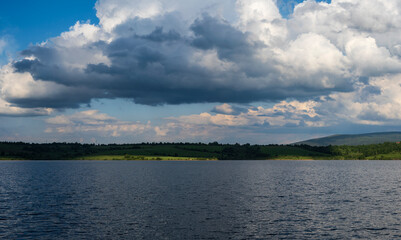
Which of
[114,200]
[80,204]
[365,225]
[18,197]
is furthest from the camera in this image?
[18,197]

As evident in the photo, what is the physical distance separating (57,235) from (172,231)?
16.1 meters

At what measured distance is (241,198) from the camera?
287 ft

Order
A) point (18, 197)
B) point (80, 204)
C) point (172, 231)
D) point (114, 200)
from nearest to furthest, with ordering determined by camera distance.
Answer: point (172, 231), point (80, 204), point (114, 200), point (18, 197)

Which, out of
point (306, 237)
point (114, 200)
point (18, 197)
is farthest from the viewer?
point (18, 197)

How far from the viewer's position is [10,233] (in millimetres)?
51188

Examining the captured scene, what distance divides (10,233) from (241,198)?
51.8m

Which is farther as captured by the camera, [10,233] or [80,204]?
[80,204]

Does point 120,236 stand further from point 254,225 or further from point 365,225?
point 365,225

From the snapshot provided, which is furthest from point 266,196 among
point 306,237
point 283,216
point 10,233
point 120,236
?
point 10,233

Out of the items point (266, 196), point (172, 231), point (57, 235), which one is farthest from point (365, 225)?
point (57, 235)

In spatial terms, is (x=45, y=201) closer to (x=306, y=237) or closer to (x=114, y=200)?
(x=114, y=200)

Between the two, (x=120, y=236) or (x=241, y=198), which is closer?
(x=120, y=236)

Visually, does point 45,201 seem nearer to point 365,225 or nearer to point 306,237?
point 306,237

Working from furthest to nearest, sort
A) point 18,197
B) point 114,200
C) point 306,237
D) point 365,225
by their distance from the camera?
point 18,197
point 114,200
point 365,225
point 306,237
